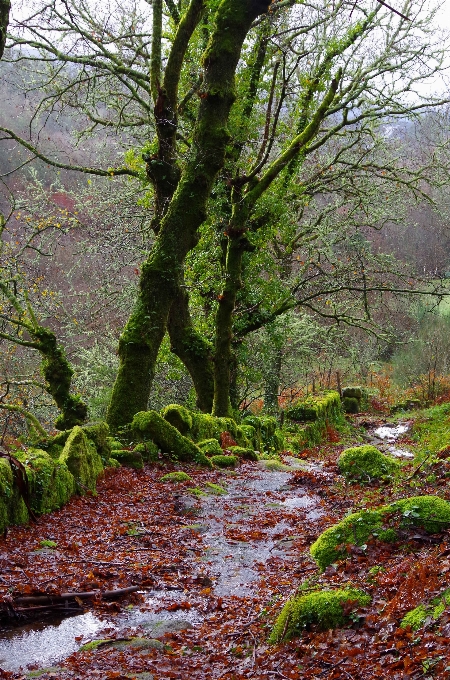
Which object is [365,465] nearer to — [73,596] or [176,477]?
[176,477]

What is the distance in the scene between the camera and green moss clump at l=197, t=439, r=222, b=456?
11.4 meters

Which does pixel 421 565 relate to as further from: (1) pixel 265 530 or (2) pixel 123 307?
(2) pixel 123 307

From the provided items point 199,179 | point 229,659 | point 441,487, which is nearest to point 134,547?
point 229,659

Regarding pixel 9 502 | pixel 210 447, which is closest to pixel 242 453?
pixel 210 447

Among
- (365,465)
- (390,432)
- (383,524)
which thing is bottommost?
(383,524)

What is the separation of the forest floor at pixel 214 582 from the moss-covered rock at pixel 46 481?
0.15m

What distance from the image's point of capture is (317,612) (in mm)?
3631

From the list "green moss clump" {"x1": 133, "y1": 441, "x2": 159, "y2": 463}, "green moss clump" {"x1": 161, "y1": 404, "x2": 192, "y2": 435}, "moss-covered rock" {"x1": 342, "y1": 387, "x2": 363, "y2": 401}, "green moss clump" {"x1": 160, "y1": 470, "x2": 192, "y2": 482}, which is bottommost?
"green moss clump" {"x1": 160, "y1": 470, "x2": 192, "y2": 482}

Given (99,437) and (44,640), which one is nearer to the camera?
(44,640)

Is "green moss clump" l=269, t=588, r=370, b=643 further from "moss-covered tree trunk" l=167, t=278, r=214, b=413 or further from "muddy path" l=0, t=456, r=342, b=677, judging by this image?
"moss-covered tree trunk" l=167, t=278, r=214, b=413

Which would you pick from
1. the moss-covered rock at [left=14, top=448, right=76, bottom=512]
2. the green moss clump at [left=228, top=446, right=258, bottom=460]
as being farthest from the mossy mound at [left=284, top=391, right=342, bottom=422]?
the moss-covered rock at [left=14, top=448, right=76, bottom=512]

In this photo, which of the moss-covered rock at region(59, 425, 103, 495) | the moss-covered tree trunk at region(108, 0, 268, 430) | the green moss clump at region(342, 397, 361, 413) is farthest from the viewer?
the green moss clump at region(342, 397, 361, 413)

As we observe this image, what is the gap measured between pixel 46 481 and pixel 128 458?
2.98 metres

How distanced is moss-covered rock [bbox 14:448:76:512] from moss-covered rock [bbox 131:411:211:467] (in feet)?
10.2
